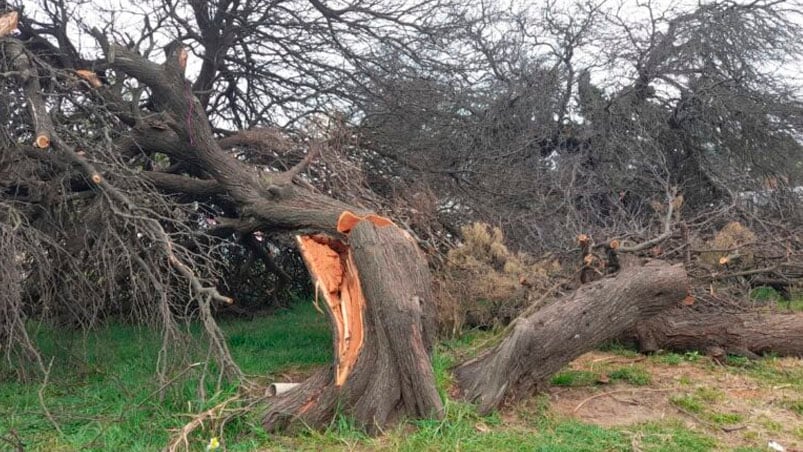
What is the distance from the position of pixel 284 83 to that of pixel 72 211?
11.0ft

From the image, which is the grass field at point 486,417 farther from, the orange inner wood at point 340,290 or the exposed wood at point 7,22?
the exposed wood at point 7,22

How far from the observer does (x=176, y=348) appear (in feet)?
14.8

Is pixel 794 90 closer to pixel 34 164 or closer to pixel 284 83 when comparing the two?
pixel 284 83

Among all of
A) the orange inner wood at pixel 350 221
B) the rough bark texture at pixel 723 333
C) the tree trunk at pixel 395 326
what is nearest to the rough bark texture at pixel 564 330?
the tree trunk at pixel 395 326

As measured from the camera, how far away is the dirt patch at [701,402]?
408 centimetres

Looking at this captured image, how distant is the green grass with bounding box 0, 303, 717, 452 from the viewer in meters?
3.77

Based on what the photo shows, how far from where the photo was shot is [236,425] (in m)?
3.95

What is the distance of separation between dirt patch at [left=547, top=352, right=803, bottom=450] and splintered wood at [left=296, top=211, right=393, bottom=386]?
1368mm

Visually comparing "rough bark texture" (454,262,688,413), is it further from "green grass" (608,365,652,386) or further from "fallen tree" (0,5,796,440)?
"green grass" (608,365,652,386)

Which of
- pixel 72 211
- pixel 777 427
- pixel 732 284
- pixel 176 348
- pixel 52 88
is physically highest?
pixel 52 88

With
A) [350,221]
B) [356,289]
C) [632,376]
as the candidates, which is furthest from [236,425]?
[632,376]

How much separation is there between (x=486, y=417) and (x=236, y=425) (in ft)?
4.80

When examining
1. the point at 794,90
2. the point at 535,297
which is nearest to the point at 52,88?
the point at 535,297

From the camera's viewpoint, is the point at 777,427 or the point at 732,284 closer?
the point at 777,427
